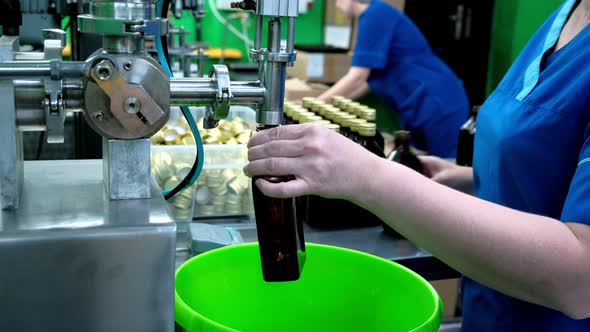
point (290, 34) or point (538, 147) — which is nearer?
point (290, 34)

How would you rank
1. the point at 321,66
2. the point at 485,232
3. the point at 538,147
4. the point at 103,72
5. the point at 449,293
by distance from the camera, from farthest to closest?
the point at 321,66 → the point at 449,293 → the point at 538,147 → the point at 485,232 → the point at 103,72

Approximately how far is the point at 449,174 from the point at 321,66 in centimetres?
257

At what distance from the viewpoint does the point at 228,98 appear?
72cm

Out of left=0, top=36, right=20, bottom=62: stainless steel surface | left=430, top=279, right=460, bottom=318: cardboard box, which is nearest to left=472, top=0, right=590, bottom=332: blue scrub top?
left=0, top=36, right=20, bottom=62: stainless steel surface

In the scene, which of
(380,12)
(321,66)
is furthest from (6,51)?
(321,66)

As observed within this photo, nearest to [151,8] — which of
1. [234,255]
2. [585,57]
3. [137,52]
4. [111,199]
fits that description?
[137,52]

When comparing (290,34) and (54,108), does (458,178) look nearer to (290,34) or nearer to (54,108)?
(290,34)

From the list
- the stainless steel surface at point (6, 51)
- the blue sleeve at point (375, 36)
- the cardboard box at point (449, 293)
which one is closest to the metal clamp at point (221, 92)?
the stainless steel surface at point (6, 51)

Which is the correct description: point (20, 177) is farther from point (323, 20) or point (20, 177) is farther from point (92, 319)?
point (323, 20)

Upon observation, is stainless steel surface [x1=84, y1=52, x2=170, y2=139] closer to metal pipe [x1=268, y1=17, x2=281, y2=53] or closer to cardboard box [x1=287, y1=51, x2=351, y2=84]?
metal pipe [x1=268, y1=17, x2=281, y2=53]

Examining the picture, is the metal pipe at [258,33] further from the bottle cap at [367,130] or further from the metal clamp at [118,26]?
the bottle cap at [367,130]

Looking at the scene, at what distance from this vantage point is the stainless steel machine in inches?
26.0

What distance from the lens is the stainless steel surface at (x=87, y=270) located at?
65 centimetres

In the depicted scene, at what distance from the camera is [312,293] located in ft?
3.47
